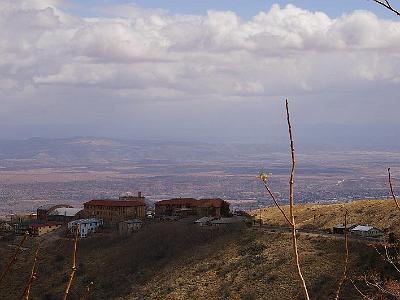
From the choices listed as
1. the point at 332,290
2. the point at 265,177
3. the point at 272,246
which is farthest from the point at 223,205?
the point at 265,177

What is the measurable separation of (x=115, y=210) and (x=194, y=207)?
9.88 metres

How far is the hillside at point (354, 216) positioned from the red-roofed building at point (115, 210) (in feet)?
53.7

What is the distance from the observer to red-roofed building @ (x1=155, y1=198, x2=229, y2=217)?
239 ft

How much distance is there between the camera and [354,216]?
5956 cm

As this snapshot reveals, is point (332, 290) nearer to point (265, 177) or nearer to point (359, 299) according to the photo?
point (359, 299)

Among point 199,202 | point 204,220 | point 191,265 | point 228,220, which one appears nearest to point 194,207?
point 199,202

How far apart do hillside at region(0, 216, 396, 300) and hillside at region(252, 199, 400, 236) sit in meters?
7.07

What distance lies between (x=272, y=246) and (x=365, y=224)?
389 inches

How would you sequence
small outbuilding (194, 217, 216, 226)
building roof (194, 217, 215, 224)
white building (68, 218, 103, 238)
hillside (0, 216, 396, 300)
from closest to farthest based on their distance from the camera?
1. hillside (0, 216, 396, 300)
2. small outbuilding (194, 217, 216, 226)
3. building roof (194, 217, 215, 224)
4. white building (68, 218, 103, 238)

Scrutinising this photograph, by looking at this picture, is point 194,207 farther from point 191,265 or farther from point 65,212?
point 191,265

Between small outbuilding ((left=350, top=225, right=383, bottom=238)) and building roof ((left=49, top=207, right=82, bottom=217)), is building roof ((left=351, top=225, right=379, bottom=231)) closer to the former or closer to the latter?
small outbuilding ((left=350, top=225, right=383, bottom=238))

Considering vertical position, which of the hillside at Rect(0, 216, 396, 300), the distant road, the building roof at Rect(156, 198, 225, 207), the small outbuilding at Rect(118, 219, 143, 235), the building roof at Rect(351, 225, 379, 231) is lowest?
the hillside at Rect(0, 216, 396, 300)

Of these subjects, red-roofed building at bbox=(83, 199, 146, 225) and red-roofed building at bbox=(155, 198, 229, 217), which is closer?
red-roofed building at bbox=(155, 198, 229, 217)

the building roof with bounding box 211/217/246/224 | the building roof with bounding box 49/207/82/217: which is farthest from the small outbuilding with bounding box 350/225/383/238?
the building roof with bounding box 49/207/82/217
